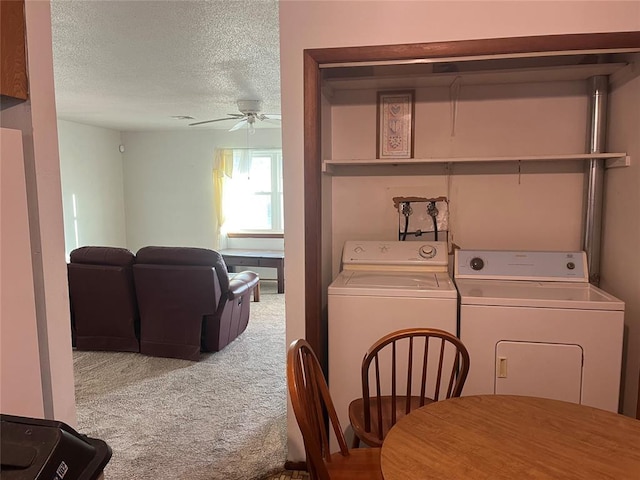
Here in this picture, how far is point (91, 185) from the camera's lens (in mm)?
6609

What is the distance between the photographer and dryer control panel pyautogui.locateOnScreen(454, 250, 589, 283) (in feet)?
7.97

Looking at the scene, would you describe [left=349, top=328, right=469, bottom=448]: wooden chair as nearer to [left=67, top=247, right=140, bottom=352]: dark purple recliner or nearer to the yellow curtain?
[left=67, top=247, right=140, bottom=352]: dark purple recliner

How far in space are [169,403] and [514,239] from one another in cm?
241

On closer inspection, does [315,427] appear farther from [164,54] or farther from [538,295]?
[164,54]

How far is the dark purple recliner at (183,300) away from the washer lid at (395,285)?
4.75ft

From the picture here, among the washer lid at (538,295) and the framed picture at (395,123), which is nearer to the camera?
the washer lid at (538,295)

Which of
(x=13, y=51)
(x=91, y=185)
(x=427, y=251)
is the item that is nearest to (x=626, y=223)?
(x=427, y=251)

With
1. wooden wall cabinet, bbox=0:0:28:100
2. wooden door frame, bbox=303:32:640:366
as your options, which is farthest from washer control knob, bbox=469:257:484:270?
wooden wall cabinet, bbox=0:0:28:100

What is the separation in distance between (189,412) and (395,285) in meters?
1.61

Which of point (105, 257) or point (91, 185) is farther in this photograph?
point (91, 185)

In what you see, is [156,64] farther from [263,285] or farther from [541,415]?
[263,285]

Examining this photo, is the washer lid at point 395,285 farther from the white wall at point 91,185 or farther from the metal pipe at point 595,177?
the white wall at point 91,185

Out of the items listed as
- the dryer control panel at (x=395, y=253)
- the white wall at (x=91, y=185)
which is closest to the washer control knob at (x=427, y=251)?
the dryer control panel at (x=395, y=253)

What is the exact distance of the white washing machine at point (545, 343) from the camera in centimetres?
202
